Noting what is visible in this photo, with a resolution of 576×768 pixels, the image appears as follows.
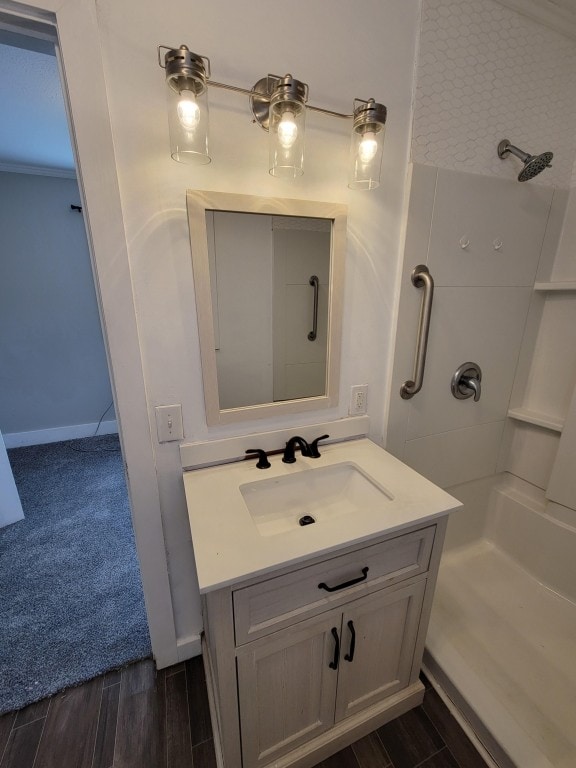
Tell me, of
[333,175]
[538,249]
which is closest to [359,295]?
[333,175]

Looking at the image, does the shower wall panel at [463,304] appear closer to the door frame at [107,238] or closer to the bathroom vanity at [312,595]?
the bathroom vanity at [312,595]

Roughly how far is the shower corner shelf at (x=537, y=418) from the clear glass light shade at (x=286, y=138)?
1.52m

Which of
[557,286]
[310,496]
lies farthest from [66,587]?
[557,286]

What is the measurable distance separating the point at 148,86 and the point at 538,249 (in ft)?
5.20

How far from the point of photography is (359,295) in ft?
3.92

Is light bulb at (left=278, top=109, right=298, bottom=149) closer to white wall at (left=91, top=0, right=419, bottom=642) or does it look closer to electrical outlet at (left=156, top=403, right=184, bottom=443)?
white wall at (left=91, top=0, right=419, bottom=642)

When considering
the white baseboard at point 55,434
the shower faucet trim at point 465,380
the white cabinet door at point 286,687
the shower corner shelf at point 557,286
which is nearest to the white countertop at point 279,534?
the white cabinet door at point 286,687

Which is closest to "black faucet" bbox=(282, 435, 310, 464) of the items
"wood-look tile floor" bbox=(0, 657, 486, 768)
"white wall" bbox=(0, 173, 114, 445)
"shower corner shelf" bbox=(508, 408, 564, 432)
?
"wood-look tile floor" bbox=(0, 657, 486, 768)

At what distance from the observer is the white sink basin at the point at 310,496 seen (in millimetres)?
1056

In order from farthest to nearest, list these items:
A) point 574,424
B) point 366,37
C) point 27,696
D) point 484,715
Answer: point 574,424 < point 27,696 < point 484,715 < point 366,37

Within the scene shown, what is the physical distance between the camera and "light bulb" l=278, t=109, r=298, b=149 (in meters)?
0.84

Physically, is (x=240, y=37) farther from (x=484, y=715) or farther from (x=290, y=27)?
(x=484, y=715)

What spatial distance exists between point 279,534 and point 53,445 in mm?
3151

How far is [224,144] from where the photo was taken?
920 mm
